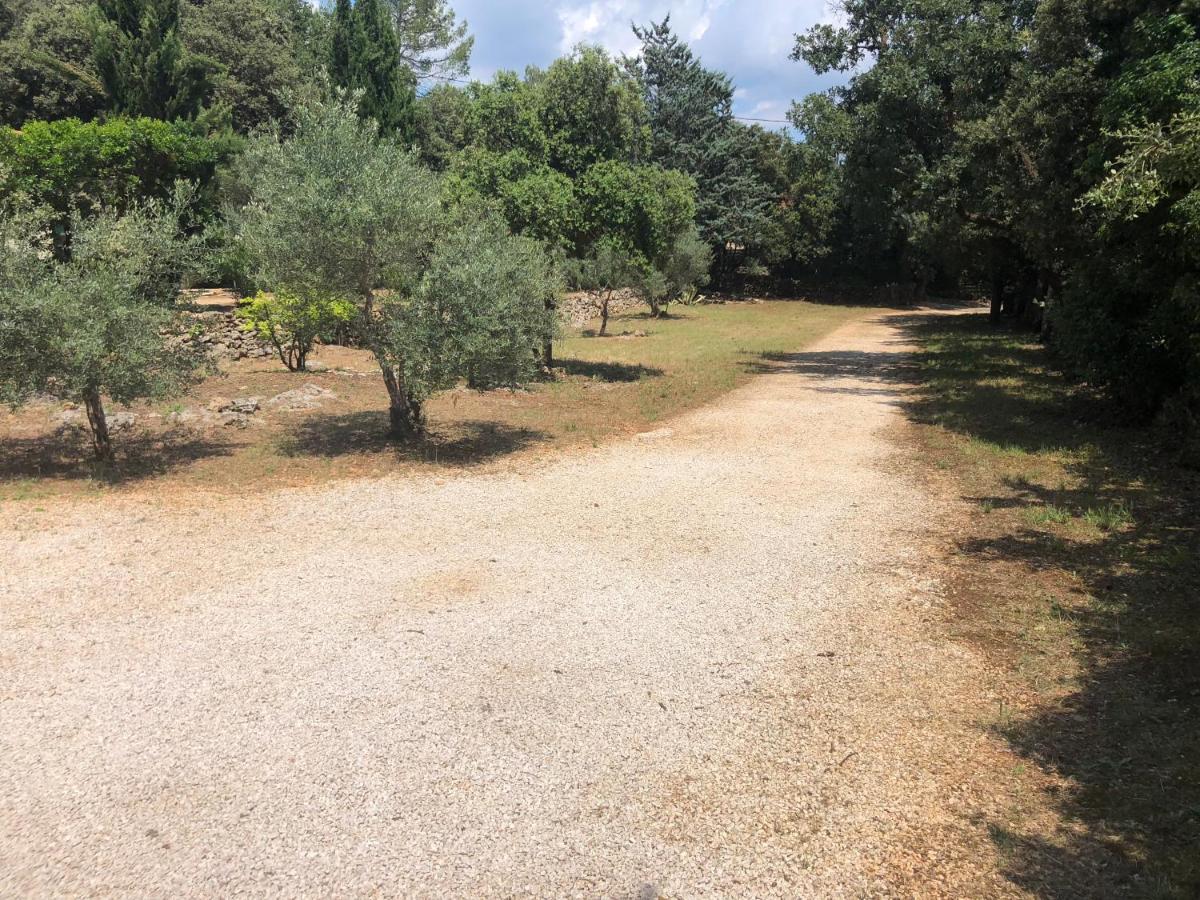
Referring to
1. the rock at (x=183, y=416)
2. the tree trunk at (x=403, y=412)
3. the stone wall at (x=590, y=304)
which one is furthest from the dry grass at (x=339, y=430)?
the stone wall at (x=590, y=304)

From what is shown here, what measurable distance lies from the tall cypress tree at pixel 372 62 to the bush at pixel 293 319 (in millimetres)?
26008

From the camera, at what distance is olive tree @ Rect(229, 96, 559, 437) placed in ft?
34.5

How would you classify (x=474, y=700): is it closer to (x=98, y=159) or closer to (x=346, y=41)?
(x=98, y=159)

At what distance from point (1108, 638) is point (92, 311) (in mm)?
11296

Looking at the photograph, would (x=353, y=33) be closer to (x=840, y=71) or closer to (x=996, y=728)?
(x=840, y=71)

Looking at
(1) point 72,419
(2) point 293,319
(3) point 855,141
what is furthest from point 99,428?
(3) point 855,141

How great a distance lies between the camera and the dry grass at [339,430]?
1057 centimetres

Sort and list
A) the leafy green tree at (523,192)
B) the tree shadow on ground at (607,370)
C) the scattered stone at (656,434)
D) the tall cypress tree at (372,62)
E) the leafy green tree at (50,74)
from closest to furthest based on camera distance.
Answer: the scattered stone at (656,434) → the leafy green tree at (523,192) → the tree shadow on ground at (607,370) → the leafy green tree at (50,74) → the tall cypress tree at (372,62)

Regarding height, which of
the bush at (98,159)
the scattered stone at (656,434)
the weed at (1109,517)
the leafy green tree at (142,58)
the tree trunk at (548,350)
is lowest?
the weed at (1109,517)

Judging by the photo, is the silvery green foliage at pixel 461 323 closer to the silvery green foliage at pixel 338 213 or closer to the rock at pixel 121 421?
the silvery green foliage at pixel 338 213

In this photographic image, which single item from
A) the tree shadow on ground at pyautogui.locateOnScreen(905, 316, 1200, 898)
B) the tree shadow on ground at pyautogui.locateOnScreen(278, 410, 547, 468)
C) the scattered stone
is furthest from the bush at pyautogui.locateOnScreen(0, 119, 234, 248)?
the tree shadow on ground at pyautogui.locateOnScreen(905, 316, 1200, 898)

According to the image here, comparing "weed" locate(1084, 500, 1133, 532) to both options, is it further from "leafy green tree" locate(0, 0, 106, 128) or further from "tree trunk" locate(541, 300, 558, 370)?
"leafy green tree" locate(0, 0, 106, 128)

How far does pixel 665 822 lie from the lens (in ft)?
13.1

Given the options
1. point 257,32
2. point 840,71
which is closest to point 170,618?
point 840,71
